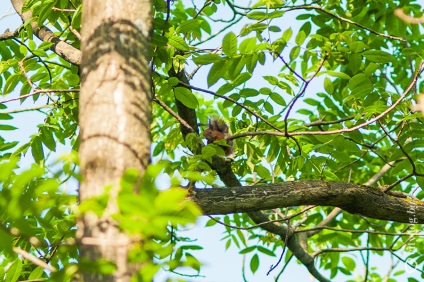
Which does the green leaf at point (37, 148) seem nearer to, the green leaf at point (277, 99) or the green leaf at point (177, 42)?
the green leaf at point (177, 42)

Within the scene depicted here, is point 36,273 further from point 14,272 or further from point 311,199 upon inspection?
point 311,199

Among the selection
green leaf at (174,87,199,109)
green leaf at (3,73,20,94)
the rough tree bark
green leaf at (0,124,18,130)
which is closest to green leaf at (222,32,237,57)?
green leaf at (174,87,199,109)

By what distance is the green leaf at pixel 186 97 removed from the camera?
3.73 metres

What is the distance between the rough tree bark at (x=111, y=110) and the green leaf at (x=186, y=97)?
56.6 inches

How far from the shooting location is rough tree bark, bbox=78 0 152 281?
1748 millimetres

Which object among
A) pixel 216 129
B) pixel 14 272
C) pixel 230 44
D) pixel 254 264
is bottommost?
pixel 14 272

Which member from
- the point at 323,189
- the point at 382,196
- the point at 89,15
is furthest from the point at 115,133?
the point at 382,196

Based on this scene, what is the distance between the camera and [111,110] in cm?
196

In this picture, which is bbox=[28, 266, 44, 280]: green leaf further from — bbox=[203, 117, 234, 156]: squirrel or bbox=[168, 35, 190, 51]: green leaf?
bbox=[203, 117, 234, 156]: squirrel

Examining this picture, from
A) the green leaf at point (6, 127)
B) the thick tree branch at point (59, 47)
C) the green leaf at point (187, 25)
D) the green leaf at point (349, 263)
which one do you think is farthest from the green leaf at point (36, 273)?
the green leaf at point (349, 263)

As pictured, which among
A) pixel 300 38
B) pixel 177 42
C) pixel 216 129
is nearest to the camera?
pixel 177 42

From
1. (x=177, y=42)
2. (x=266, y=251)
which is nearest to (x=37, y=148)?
(x=177, y=42)

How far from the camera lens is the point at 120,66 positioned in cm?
205

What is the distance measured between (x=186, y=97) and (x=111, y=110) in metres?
1.81
